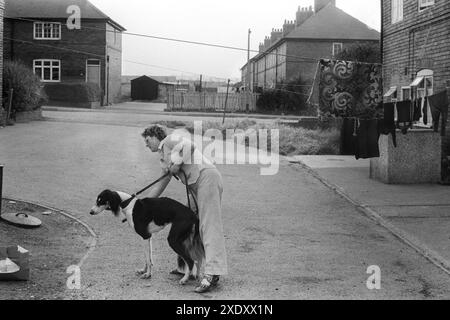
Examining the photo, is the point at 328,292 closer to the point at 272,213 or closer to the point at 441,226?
the point at 441,226

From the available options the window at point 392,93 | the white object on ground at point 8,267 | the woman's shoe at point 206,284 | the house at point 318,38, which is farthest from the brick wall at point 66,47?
the woman's shoe at point 206,284

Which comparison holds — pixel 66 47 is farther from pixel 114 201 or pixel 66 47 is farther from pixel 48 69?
pixel 114 201

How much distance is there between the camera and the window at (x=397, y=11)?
18781 millimetres

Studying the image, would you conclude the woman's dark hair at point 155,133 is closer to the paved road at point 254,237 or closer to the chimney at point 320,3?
the paved road at point 254,237

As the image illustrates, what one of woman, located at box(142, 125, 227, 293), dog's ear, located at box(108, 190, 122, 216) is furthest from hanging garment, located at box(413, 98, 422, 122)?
dog's ear, located at box(108, 190, 122, 216)

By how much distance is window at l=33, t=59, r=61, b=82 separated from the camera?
156 ft

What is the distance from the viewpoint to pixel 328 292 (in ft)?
21.4

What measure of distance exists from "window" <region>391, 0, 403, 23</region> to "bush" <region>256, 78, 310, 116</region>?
27583 mm

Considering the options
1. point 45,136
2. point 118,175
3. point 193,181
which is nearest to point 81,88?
point 45,136

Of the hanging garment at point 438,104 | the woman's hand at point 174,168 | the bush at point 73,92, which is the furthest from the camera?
the bush at point 73,92

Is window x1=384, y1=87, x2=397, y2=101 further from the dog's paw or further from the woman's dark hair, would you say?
the woman's dark hair

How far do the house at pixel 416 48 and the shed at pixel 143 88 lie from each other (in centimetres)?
5256

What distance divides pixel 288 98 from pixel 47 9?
1815cm

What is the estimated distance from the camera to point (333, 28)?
5428cm
